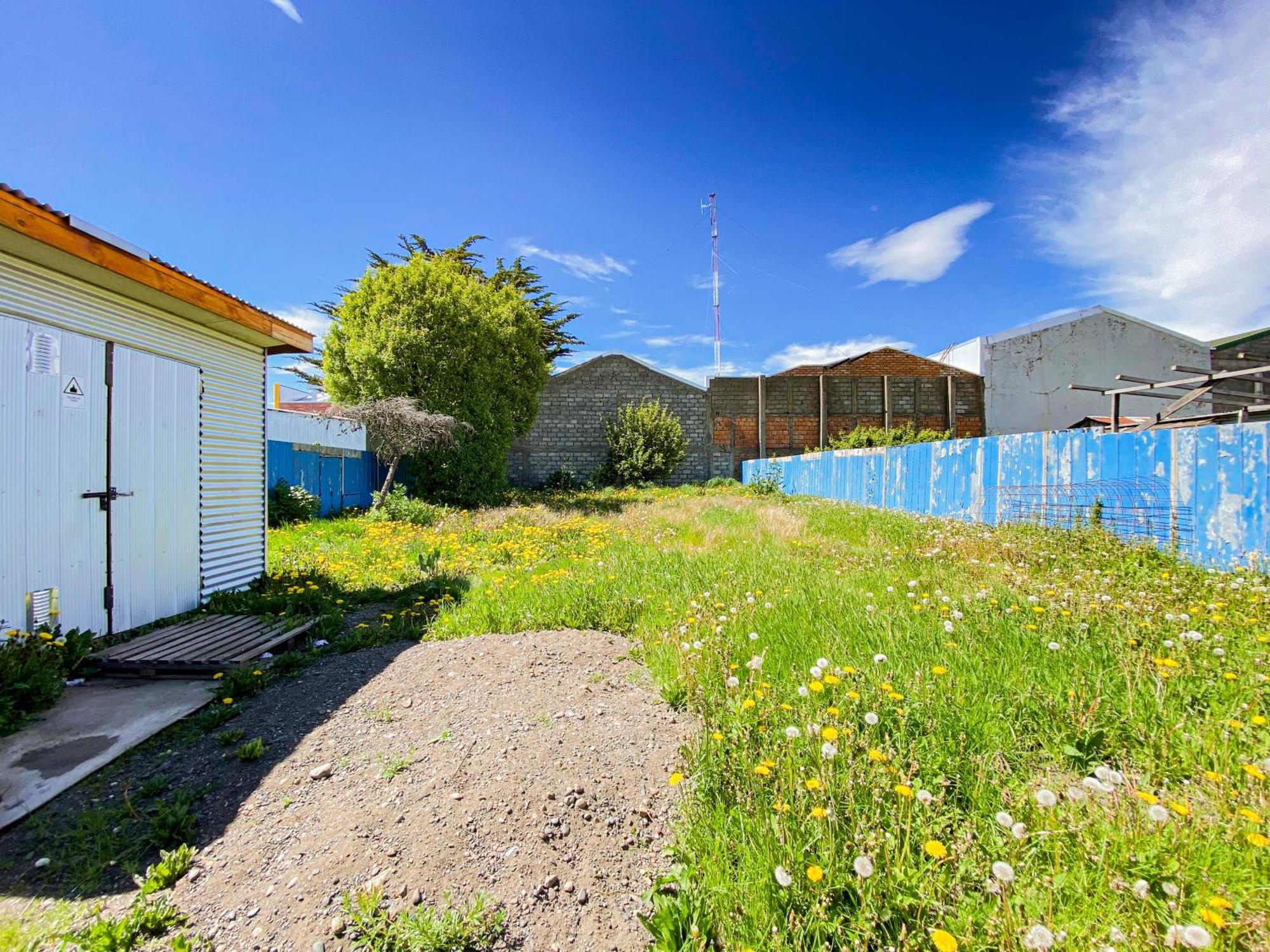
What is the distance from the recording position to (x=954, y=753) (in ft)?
6.72

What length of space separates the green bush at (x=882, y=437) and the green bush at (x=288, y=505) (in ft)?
46.2

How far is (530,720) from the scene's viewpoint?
264 cm

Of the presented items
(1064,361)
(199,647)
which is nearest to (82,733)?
(199,647)

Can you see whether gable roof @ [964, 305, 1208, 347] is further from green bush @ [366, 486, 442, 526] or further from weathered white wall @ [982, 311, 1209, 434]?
green bush @ [366, 486, 442, 526]

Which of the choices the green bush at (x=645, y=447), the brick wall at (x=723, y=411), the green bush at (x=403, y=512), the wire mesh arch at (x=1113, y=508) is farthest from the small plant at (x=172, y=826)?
the brick wall at (x=723, y=411)

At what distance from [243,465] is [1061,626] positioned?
23.4 feet

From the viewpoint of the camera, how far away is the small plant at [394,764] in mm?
2301

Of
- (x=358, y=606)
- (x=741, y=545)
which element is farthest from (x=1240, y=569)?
(x=358, y=606)

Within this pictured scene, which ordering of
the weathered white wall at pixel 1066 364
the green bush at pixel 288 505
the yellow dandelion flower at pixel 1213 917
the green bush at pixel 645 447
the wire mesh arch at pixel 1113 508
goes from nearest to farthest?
the yellow dandelion flower at pixel 1213 917 → the wire mesh arch at pixel 1113 508 → the green bush at pixel 288 505 → the green bush at pixel 645 447 → the weathered white wall at pixel 1066 364

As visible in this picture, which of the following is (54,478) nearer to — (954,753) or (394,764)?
(394,764)

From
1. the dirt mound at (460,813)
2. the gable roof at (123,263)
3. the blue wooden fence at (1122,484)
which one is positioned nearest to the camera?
the dirt mound at (460,813)

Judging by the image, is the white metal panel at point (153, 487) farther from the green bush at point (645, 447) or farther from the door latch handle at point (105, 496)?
the green bush at point (645, 447)

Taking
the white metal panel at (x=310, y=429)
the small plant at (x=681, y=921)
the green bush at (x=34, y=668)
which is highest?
the white metal panel at (x=310, y=429)

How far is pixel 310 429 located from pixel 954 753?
1358 cm
